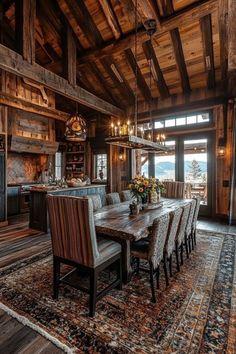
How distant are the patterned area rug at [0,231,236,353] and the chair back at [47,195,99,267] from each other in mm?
543

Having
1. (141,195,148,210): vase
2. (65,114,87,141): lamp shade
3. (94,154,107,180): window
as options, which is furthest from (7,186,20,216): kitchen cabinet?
(141,195,148,210): vase

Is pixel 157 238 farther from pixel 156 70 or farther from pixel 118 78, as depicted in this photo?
pixel 118 78

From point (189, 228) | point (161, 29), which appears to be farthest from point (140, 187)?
point (161, 29)

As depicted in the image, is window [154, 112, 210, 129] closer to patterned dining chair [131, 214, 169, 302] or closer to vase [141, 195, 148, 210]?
vase [141, 195, 148, 210]

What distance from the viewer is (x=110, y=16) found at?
455cm

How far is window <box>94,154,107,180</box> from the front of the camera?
8328 millimetres

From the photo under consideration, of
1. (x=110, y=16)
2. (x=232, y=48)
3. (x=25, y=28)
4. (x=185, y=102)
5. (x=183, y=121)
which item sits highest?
(x=110, y=16)

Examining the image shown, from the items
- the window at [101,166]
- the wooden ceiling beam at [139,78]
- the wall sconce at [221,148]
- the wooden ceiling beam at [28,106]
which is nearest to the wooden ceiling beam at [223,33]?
the wall sconce at [221,148]

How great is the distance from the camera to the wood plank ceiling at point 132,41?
405cm

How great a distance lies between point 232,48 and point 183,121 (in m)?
2.55

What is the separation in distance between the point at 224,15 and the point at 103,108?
3.69 metres

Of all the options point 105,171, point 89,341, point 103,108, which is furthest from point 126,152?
point 89,341

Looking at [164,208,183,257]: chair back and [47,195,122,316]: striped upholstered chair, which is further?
[164,208,183,257]: chair back

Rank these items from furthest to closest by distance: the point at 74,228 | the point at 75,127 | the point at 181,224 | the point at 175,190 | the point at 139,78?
1. the point at 139,78
2. the point at 175,190
3. the point at 75,127
4. the point at 181,224
5. the point at 74,228
